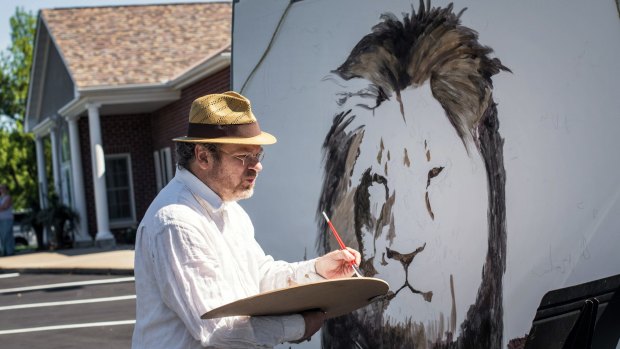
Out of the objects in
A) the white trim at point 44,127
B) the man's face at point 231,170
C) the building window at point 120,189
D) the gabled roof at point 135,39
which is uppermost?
the gabled roof at point 135,39

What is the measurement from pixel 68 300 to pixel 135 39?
10790 millimetres

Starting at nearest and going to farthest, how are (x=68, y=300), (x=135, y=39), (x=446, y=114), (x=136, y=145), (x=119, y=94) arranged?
(x=446, y=114)
(x=68, y=300)
(x=119, y=94)
(x=135, y=39)
(x=136, y=145)

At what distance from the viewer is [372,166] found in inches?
234

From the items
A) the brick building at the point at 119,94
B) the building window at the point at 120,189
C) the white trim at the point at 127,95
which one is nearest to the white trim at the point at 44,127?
the brick building at the point at 119,94

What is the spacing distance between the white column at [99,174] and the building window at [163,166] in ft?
5.33

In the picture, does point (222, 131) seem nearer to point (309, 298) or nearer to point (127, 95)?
point (309, 298)

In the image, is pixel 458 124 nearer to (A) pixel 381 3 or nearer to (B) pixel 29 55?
(A) pixel 381 3

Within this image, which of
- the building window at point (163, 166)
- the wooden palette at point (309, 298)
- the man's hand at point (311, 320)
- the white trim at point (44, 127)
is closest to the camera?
the wooden palette at point (309, 298)

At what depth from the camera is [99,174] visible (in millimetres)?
22891

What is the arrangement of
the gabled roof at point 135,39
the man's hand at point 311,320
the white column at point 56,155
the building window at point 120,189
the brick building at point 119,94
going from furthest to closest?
1. the white column at point 56,155
2. the building window at point 120,189
3. the gabled roof at point 135,39
4. the brick building at point 119,94
5. the man's hand at point 311,320

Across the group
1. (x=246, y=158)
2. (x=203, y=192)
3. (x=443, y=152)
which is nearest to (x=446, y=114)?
(x=443, y=152)

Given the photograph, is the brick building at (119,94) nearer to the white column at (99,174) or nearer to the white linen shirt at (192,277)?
the white column at (99,174)

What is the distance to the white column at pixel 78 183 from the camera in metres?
25.2

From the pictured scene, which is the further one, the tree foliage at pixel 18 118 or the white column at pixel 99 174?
the tree foliage at pixel 18 118
